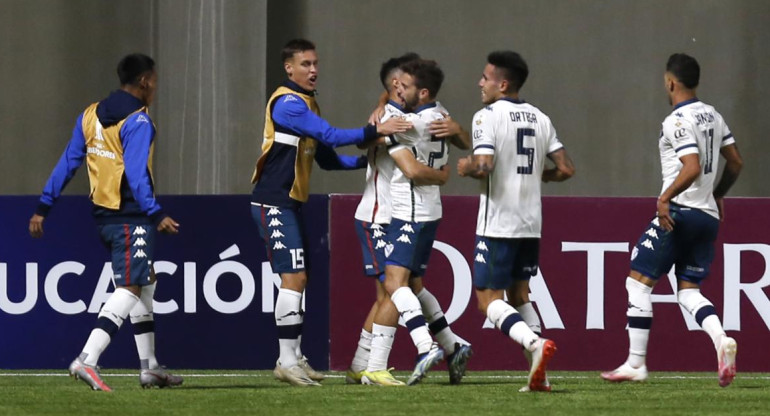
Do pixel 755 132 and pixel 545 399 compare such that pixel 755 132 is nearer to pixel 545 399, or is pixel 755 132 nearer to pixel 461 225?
pixel 461 225

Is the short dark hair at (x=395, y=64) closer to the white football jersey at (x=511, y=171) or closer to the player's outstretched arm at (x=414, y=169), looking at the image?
the player's outstretched arm at (x=414, y=169)

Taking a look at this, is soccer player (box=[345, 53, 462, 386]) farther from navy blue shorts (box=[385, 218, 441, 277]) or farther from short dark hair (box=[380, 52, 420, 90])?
navy blue shorts (box=[385, 218, 441, 277])

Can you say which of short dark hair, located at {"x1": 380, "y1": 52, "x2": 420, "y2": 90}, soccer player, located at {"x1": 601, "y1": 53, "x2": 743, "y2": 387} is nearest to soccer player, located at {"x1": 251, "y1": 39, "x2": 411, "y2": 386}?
short dark hair, located at {"x1": 380, "y1": 52, "x2": 420, "y2": 90}

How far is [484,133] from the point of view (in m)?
8.53

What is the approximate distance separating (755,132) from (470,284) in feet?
15.2

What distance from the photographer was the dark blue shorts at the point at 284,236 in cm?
925

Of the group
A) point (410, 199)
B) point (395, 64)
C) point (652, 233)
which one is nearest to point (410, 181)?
point (410, 199)

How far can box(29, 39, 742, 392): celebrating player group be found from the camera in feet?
28.5

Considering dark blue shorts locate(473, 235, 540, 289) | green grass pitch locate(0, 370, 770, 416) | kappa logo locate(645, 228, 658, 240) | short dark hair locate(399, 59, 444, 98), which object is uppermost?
short dark hair locate(399, 59, 444, 98)

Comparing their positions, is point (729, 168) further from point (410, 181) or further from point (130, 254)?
point (130, 254)

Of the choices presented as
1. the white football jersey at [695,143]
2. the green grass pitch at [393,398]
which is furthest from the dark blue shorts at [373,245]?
the white football jersey at [695,143]

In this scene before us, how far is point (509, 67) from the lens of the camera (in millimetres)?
8719

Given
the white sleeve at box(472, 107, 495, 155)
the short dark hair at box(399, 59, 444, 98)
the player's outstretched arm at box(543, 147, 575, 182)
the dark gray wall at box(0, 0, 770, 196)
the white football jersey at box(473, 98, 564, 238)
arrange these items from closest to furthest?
the white sleeve at box(472, 107, 495, 155) → the white football jersey at box(473, 98, 564, 238) → the player's outstretched arm at box(543, 147, 575, 182) → the short dark hair at box(399, 59, 444, 98) → the dark gray wall at box(0, 0, 770, 196)

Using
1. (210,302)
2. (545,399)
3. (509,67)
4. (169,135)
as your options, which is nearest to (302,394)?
(545,399)
